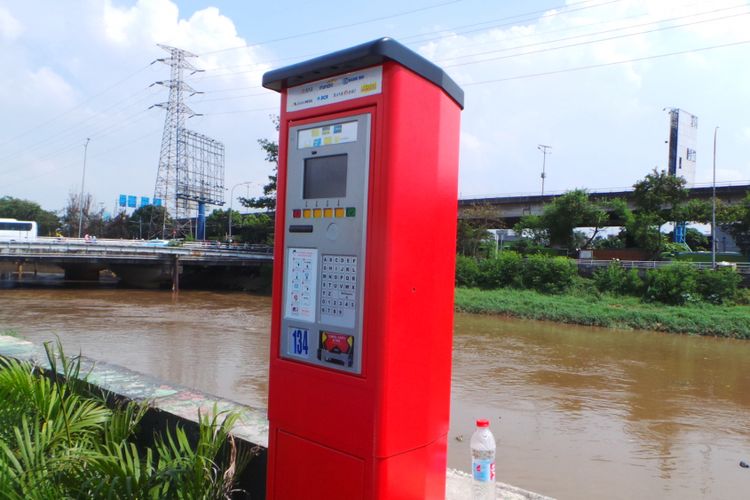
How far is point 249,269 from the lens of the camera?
39719mm

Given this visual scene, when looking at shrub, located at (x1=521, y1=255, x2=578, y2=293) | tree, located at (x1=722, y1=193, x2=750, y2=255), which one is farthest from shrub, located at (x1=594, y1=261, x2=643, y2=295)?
tree, located at (x1=722, y1=193, x2=750, y2=255)

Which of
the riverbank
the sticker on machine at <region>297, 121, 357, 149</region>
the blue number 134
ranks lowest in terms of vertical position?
the riverbank

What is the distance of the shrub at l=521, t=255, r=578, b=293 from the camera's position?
26.7 metres

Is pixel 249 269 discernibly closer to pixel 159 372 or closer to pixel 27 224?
pixel 27 224

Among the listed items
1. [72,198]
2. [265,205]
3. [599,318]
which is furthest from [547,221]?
[72,198]

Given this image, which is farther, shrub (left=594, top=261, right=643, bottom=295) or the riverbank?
shrub (left=594, top=261, right=643, bottom=295)

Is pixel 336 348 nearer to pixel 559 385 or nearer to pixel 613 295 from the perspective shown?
pixel 559 385

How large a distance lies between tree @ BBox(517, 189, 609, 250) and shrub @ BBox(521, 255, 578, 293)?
22.5ft

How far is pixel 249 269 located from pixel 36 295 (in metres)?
15.1

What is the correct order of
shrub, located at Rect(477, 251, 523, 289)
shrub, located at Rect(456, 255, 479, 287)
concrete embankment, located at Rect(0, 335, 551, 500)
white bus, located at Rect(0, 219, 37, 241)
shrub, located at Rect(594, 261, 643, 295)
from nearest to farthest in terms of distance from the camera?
1. concrete embankment, located at Rect(0, 335, 551, 500)
2. shrub, located at Rect(594, 261, 643, 295)
3. shrub, located at Rect(477, 251, 523, 289)
4. shrub, located at Rect(456, 255, 479, 287)
5. white bus, located at Rect(0, 219, 37, 241)

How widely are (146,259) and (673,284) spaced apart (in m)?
27.7

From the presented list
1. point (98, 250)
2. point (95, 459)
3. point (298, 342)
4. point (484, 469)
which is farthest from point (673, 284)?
point (98, 250)

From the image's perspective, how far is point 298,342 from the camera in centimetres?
207

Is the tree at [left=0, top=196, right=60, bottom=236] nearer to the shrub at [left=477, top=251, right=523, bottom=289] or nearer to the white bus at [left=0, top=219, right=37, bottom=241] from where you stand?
the white bus at [left=0, top=219, right=37, bottom=241]
